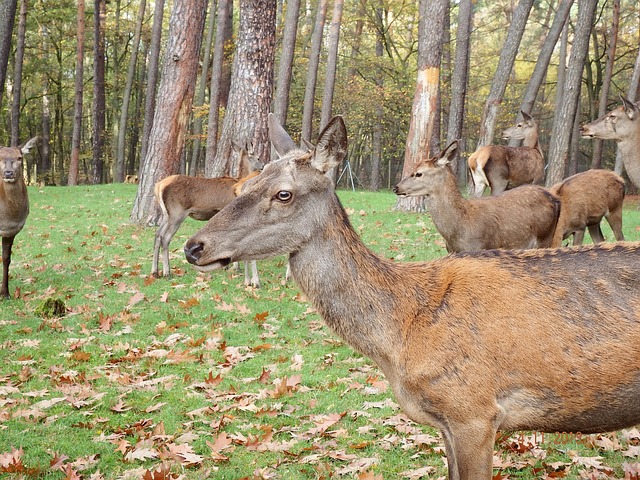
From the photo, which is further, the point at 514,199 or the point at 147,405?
the point at 514,199

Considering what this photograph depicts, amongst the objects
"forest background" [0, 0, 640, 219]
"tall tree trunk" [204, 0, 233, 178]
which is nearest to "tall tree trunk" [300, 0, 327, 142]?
"forest background" [0, 0, 640, 219]

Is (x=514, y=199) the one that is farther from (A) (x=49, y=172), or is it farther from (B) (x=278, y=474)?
(A) (x=49, y=172)

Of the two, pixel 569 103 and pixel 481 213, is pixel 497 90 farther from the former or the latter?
pixel 481 213

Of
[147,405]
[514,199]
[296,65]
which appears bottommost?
[147,405]

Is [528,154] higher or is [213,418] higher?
[528,154]

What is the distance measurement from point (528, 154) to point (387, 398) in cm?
960

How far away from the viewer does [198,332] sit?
7914 millimetres

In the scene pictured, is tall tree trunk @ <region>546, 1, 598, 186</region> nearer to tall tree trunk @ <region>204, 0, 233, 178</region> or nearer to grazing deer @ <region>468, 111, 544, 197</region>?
grazing deer @ <region>468, 111, 544, 197</region>

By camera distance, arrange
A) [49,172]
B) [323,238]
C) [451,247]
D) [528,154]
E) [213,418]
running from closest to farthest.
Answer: [323,238] < [213,418] < [451,247] < [528,154] < [49,172]

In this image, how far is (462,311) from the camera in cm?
336

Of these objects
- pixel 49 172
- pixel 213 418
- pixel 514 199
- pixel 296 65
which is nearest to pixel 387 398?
pixel 213 418

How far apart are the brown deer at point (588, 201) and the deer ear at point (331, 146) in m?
6.98

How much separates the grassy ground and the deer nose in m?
1.58

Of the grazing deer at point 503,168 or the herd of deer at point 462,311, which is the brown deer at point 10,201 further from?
the grazing deer at point 503,168
